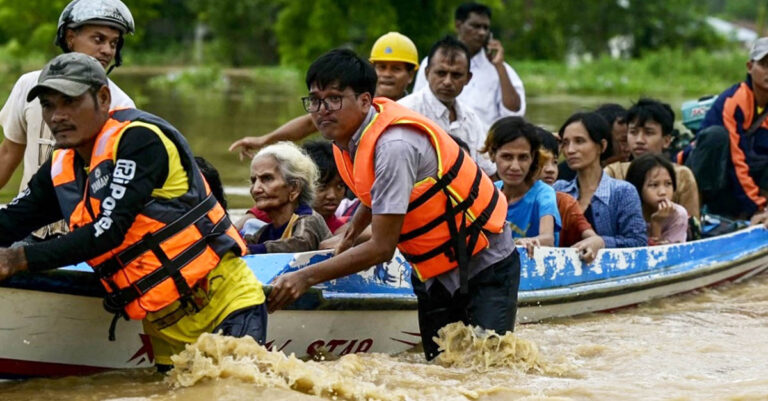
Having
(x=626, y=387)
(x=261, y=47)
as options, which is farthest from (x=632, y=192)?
Answer: (x=261, y=47)

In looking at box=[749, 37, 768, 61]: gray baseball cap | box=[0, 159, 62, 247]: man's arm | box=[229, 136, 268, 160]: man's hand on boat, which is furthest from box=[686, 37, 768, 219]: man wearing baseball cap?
box=[0, 159, 62, 247]: man's arm

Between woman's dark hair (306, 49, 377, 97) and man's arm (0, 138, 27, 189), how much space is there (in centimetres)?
167

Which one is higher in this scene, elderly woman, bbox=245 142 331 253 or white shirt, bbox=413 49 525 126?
white shirt, bbox=413 49 525 126

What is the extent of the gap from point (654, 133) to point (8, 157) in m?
4.62

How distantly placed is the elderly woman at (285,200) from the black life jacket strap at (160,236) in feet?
4.63

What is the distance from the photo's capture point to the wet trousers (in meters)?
4.87

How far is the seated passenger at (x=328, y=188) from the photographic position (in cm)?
636

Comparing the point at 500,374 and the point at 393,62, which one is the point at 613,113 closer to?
the point at 393,62

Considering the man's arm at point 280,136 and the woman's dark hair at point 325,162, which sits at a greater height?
the man's arm at point 280,136

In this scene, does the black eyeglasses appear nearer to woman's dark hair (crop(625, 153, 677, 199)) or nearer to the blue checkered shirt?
the blue checkered shirt

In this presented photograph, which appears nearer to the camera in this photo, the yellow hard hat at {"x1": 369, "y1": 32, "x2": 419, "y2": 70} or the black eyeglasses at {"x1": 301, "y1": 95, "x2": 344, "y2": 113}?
the black eyeglasses at {"x1": 301, "y1": 95, "x2": 344, "y2": 113}

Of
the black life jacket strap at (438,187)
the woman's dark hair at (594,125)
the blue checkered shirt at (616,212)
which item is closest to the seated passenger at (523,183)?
the blue checkered shirt at (616,212)

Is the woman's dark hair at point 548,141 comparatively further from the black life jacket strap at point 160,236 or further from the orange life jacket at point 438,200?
the black life jacket strap at point 160,236

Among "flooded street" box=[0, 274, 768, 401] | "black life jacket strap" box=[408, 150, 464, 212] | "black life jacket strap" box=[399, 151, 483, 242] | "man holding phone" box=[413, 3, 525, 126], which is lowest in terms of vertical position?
"flooded street" box=[0, 274, 768, 401]
